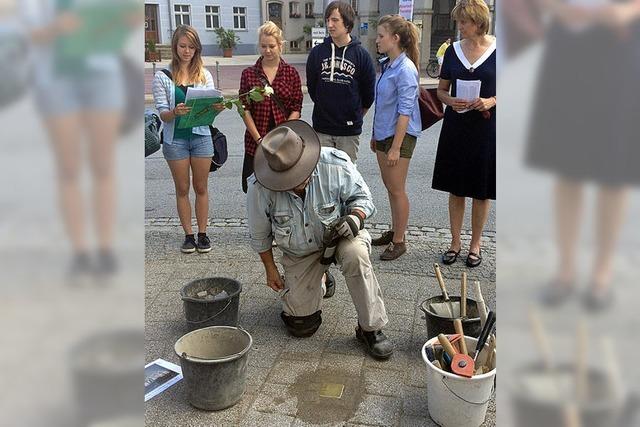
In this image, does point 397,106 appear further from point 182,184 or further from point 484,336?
point 484,336

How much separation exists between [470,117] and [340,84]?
3.45ft

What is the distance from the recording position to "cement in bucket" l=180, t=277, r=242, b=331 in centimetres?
351

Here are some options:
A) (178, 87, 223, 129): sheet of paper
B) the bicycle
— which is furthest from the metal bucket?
the bicycle

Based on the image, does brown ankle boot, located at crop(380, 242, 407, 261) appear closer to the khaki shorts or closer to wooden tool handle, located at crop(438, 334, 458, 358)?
the khaki shorts

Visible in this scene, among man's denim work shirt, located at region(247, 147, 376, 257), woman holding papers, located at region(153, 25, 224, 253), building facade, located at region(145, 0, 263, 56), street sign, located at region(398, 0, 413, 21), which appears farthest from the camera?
building facade, located at region(145, 0, 263, 56)

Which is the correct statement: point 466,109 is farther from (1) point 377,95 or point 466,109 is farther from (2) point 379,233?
(2) point 379,233
